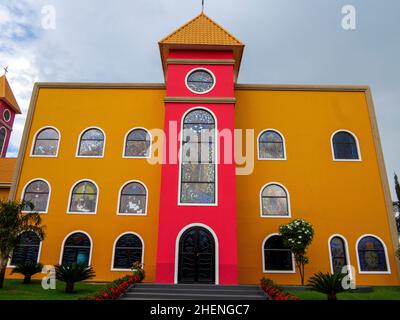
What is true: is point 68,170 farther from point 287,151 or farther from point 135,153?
point 287,151

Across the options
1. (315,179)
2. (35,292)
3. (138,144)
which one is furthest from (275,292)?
(138,144)

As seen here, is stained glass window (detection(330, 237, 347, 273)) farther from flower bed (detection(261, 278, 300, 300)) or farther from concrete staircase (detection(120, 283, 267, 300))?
concrete staircase (detection(120, 283, 267, 300))

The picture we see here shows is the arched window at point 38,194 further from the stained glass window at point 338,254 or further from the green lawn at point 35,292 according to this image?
the stained glass window at point 338,254

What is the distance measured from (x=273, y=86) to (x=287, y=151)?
3626 millimetres

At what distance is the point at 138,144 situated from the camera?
15.9m

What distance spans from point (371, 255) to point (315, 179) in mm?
4027

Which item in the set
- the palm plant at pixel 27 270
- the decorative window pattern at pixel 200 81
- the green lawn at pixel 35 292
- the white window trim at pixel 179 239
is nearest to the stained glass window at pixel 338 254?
the white window trim at pixel 179 239

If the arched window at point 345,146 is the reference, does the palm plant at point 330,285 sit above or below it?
below

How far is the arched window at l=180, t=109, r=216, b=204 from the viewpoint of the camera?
1347 centimetres

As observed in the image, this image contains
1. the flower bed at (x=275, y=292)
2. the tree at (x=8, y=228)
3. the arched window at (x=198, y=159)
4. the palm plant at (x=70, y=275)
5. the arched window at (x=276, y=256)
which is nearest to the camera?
the flower bed at (x=275, y=292)

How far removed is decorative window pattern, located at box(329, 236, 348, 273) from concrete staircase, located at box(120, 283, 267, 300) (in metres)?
4.67

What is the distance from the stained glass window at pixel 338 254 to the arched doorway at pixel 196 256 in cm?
555

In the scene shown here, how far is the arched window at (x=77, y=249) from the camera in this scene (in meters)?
14.2

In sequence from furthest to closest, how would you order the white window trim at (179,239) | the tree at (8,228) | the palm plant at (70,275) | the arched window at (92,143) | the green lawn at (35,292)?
the arched window at (92,143), the white window trim at (179,239), the tree at (8,228), the palm plant at (70,275), the green lawn at (35,292)
